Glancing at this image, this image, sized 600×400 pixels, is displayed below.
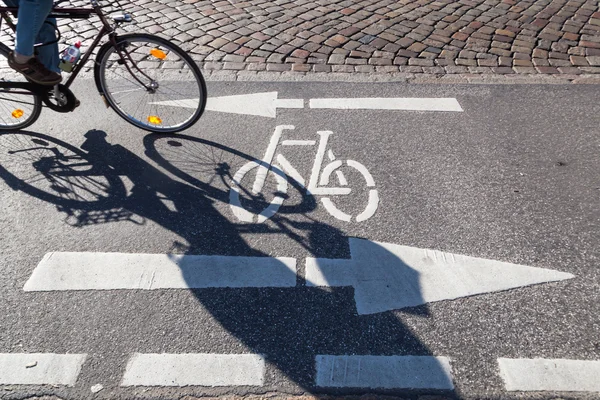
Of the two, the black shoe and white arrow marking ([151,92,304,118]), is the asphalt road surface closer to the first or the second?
white arrow marking ([151,92,304,118])

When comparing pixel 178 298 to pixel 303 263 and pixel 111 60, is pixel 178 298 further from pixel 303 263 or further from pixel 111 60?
pixel 111 60

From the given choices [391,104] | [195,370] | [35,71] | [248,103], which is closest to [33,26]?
[35,71]

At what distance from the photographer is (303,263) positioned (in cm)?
337

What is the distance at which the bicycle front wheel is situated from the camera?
4184 millimetres

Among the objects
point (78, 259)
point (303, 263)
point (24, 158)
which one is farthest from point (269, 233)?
point (24, 158)

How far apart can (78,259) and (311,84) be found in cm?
333

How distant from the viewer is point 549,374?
8.70 feet

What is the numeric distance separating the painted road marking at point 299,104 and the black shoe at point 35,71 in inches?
Result: 45.7

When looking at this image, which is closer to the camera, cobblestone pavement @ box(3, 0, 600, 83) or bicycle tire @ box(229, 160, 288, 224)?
bicycle tire @ box(229, 160, 288, 224)

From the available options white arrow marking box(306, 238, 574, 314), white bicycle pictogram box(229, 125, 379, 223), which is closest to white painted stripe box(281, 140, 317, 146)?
white bicycle pictogram box(229, 125, 379, 223)

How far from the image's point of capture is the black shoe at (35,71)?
397cm

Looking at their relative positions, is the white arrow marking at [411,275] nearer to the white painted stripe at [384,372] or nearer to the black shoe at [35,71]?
the white painted stripe at [384,372]

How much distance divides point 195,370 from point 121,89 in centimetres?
335

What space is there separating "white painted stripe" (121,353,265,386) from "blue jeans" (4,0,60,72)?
2765 mm
